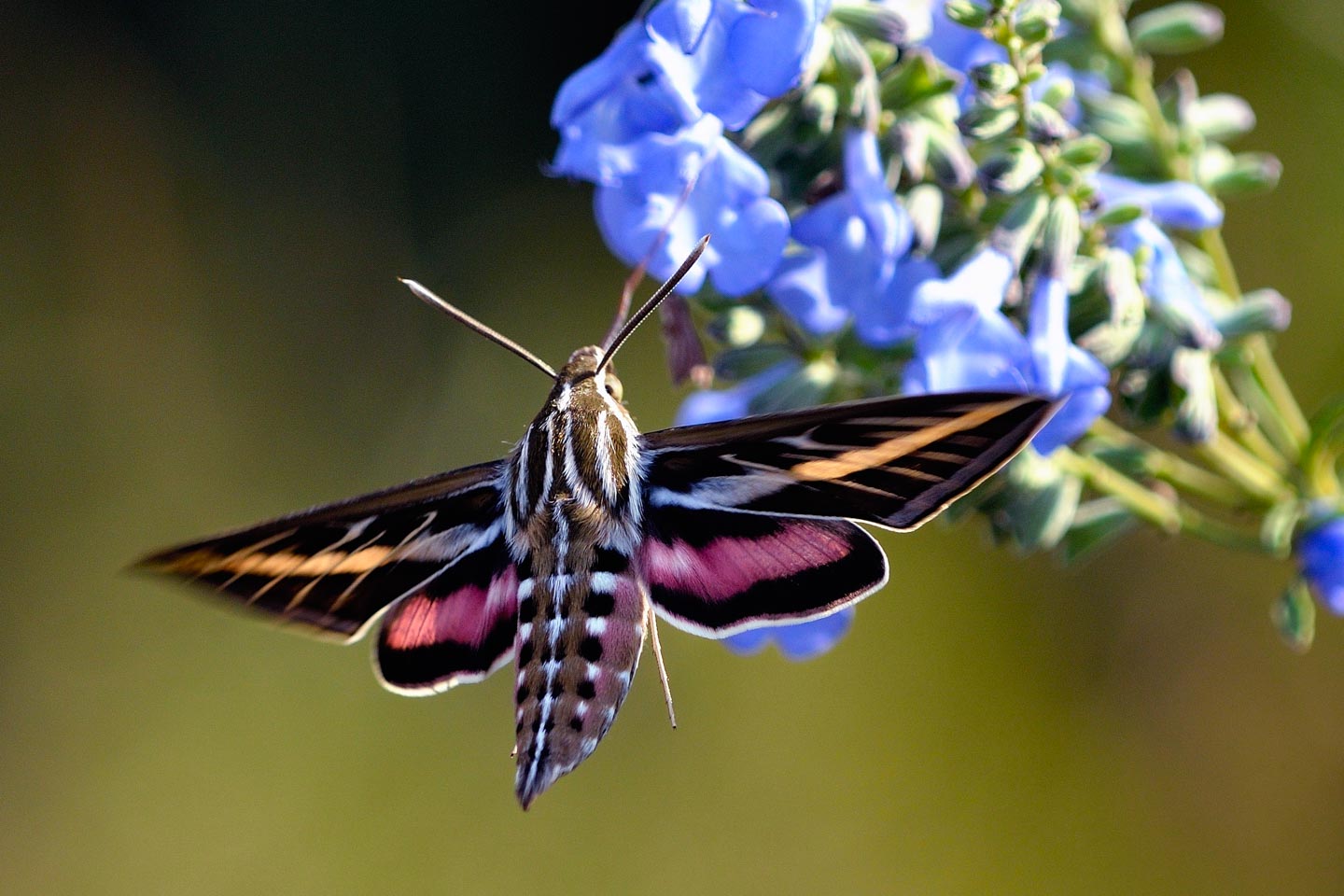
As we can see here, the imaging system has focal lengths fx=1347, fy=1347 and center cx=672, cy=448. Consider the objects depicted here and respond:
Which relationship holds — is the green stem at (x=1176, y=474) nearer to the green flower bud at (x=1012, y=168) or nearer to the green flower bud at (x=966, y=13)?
the green flower bud at (x=1012, y=168)

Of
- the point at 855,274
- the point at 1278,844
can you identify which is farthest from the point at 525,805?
the point at 1278,844

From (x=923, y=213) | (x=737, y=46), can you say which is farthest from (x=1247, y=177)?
(x=737, y=46)

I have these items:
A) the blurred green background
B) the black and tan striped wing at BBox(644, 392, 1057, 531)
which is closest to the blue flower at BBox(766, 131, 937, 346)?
the black and tan striped wing at BBox(644, 392, 1057, 531)

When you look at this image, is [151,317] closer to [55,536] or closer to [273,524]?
[55,536]

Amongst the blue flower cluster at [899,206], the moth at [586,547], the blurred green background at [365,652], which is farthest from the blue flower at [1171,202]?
the blurred green background at [365,652]

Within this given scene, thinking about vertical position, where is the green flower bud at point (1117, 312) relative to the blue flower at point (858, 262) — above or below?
above

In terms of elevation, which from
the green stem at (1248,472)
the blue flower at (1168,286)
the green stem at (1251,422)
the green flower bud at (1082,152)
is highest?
the green flower bud at (1082,152)

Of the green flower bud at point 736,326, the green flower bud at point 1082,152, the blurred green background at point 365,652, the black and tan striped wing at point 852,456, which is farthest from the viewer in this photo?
the blurred green background at point 365,652
